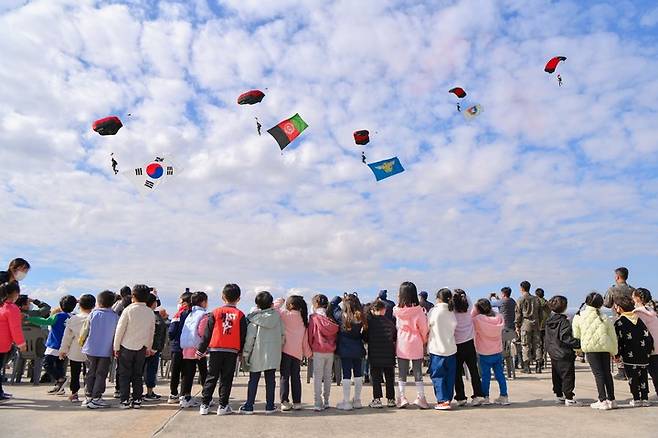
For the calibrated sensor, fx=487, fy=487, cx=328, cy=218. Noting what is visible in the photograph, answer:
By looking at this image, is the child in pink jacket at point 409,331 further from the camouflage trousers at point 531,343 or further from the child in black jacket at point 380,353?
the camouflage trousers at point 531,343

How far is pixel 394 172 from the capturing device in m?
17.9

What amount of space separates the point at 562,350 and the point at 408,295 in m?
2.71

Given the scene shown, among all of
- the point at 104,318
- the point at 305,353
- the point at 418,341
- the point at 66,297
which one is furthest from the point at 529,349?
the point at 66,297

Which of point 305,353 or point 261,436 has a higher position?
point 305,353

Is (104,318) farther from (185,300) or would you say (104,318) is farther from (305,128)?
(305,128)

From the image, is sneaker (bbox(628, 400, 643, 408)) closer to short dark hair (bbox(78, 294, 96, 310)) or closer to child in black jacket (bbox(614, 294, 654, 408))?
child in black jacket (bbox(614, 294, 654, 408))

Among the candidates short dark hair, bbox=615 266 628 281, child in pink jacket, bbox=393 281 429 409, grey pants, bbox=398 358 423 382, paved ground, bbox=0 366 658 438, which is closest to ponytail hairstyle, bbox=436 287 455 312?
child in pink jacket, bbox=393 281 429 409

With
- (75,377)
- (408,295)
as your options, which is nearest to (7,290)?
(75,377)

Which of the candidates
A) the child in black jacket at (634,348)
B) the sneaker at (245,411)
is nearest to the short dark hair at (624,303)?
the child in black jacket at (634,348)

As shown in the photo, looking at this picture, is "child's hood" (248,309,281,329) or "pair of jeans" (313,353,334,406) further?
Result: "pair of jeans" (313,353,334,406)

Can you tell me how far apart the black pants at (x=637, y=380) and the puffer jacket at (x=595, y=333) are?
19.8 inches

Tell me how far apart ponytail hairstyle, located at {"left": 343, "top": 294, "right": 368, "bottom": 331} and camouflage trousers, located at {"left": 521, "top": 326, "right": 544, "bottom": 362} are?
275 inches

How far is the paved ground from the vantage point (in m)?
5.80

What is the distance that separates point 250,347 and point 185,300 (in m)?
2.23
